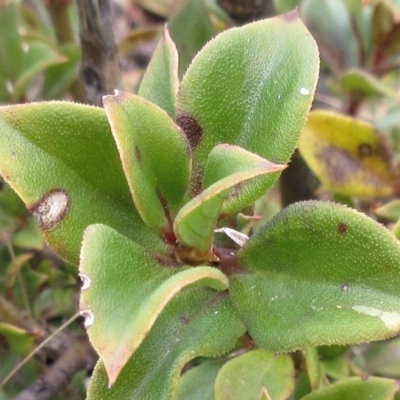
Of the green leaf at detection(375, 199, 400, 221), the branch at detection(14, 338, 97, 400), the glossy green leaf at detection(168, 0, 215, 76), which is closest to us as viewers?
the branch at detection(14, 338, 97, 400)

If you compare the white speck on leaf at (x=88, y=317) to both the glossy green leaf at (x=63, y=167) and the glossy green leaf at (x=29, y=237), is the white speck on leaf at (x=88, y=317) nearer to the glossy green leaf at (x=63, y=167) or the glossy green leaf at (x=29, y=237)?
the glossy green leaf at (x=63, y=167)

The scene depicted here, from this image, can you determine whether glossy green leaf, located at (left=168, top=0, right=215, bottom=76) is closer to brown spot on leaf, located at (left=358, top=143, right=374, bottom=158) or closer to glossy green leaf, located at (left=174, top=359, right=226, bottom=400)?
brown spot on leaf, located at (left=358, top=143, right=374, bottom=158)

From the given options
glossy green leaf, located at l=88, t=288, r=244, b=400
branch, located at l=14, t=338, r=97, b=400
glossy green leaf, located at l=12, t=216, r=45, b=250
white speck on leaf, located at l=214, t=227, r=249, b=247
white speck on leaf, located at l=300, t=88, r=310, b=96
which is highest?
white speck on leaf, located at l=300, t=88, r=310, b=96

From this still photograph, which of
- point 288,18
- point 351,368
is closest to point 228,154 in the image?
point 288,18

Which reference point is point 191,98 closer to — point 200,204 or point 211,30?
point 200,204

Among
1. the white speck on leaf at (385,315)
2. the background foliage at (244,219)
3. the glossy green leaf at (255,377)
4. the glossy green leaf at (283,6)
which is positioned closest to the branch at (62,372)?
the background foliage at (244,219)

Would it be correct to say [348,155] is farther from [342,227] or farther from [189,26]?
[342,227]

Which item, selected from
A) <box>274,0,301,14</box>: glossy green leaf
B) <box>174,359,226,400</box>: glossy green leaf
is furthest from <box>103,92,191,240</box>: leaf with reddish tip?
<box>274,0,301,14</box>: glossy green leaf
